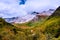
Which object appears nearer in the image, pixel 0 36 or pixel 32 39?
pixel 32 39

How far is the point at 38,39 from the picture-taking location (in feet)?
373

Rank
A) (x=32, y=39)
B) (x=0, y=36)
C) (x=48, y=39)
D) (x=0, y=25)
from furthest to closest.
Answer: (x=0, y=25) < (x=0, y=36) < (x=48, y=39) < (x=32, y=39)

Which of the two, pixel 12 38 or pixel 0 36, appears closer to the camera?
pixel 12 38

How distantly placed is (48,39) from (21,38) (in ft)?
49.0

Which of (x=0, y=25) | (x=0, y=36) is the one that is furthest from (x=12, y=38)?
(x=0, y=25)

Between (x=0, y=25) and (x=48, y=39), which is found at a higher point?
(x=0, y=25)

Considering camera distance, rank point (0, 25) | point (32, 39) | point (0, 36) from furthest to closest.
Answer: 1. point (0, 25)
2. point (0, 36)
3. point (32, 39)

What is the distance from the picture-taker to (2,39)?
132625 millimetres

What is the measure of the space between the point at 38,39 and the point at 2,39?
28446 millimetres

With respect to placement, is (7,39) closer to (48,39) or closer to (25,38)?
(25,38)

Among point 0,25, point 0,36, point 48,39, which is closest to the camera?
point 48,39

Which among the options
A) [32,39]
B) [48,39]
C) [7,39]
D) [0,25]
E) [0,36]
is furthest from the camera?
[0,25]

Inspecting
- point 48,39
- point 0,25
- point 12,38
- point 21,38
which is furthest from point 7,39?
point 0,25

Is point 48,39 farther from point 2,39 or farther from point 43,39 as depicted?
point 2,39
